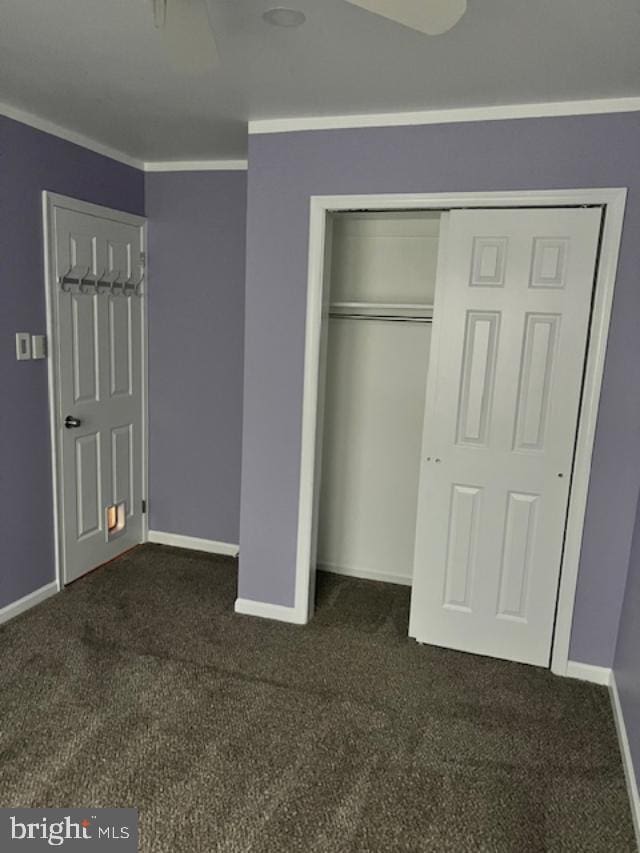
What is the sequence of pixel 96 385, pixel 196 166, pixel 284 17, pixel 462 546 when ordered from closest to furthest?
pixel 284 17, pixel 462 546, pixel 96 385, pixel 196 166

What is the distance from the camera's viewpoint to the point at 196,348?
12.4 feet

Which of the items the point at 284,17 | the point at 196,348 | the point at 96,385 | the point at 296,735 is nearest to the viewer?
the point at 284,17

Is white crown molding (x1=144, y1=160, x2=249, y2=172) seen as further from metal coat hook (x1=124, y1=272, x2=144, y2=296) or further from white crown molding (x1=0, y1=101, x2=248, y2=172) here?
metal coat hook (x1=124, y1=272, x2=144, y2=296)

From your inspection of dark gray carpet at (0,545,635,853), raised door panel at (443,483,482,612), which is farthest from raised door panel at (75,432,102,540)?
raised door panel at (443,483,482,612)

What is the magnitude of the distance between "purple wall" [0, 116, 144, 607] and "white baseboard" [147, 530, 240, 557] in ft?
2.84

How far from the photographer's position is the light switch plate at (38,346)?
3.01m

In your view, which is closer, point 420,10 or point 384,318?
point 420,10

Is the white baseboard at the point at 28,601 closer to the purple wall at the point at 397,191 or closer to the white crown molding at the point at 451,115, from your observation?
the purple wall at the point at 397,191

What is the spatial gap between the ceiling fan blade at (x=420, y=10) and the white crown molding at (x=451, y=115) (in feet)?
4.06

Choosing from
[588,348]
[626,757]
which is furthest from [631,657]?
[588,348]

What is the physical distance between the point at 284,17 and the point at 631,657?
249 centimetres

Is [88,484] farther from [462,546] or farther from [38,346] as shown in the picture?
[462,546]

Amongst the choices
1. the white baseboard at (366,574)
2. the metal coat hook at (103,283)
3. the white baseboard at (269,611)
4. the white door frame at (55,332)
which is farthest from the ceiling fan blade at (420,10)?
the white baseboard at (366,574)

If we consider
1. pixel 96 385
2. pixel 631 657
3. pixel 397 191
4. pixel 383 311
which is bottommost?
pixel 631 657
